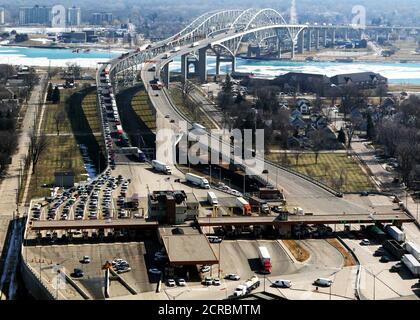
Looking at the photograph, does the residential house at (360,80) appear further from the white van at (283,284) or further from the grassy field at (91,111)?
the white van at (283,284)

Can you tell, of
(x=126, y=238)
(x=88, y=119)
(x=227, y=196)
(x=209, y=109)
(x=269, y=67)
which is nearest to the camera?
(x=126, y=238)

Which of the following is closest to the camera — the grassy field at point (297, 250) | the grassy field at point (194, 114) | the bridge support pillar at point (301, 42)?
the grassy field at point (297, 250)

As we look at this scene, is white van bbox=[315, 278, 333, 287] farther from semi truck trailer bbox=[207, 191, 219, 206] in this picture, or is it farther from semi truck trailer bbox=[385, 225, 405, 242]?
semi truck trailer bbox=[207, 191, 219, 206]

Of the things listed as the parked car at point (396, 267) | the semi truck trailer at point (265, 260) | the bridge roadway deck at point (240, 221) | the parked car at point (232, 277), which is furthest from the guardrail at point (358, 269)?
the parked car at point (232, 277)

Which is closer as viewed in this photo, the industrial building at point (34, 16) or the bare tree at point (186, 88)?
the bare tree at point (186, 88)

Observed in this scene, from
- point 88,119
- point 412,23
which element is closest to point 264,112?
point 88,119

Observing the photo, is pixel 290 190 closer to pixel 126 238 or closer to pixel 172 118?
pixel 126 238

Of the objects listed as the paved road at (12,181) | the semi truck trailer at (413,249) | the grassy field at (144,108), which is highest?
the grassy field at (144,108)
